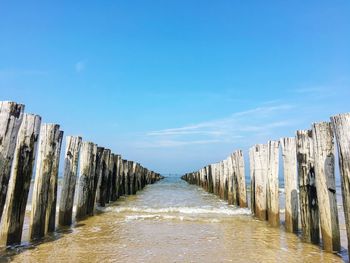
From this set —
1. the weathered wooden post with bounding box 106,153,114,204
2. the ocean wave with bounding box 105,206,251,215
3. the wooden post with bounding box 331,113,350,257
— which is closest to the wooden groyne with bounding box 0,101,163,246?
the ocean wave with bounding box 105,206,251,215

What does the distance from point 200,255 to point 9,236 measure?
2.98 metres

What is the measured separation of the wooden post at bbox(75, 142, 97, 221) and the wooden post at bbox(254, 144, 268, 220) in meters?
4.40

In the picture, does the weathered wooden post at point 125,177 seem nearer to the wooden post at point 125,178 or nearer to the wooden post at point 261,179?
the wooden post at point 125,178

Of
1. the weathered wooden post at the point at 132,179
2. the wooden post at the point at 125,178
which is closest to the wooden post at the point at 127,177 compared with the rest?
the wooden post at the point at 125,178

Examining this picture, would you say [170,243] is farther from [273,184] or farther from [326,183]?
[273,184]

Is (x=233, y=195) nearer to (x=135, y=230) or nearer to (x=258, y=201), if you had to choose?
(x=258, y=201)

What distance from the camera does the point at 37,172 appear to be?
20.1 feet

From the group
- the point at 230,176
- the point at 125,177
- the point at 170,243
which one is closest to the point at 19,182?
the point at 170,243

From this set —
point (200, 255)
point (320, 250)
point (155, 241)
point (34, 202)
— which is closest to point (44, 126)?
point (34, 202)

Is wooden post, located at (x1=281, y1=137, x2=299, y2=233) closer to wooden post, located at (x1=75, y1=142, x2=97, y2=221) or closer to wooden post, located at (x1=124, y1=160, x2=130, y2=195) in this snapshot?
wooden post, located at (x1=75, y1=142, x2=97, y2=221)

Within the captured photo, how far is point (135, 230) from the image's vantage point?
6.93 metres

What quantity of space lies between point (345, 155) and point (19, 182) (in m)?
4.87

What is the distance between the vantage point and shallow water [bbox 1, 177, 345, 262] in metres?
4.83

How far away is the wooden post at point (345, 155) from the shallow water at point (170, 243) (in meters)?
1.02
